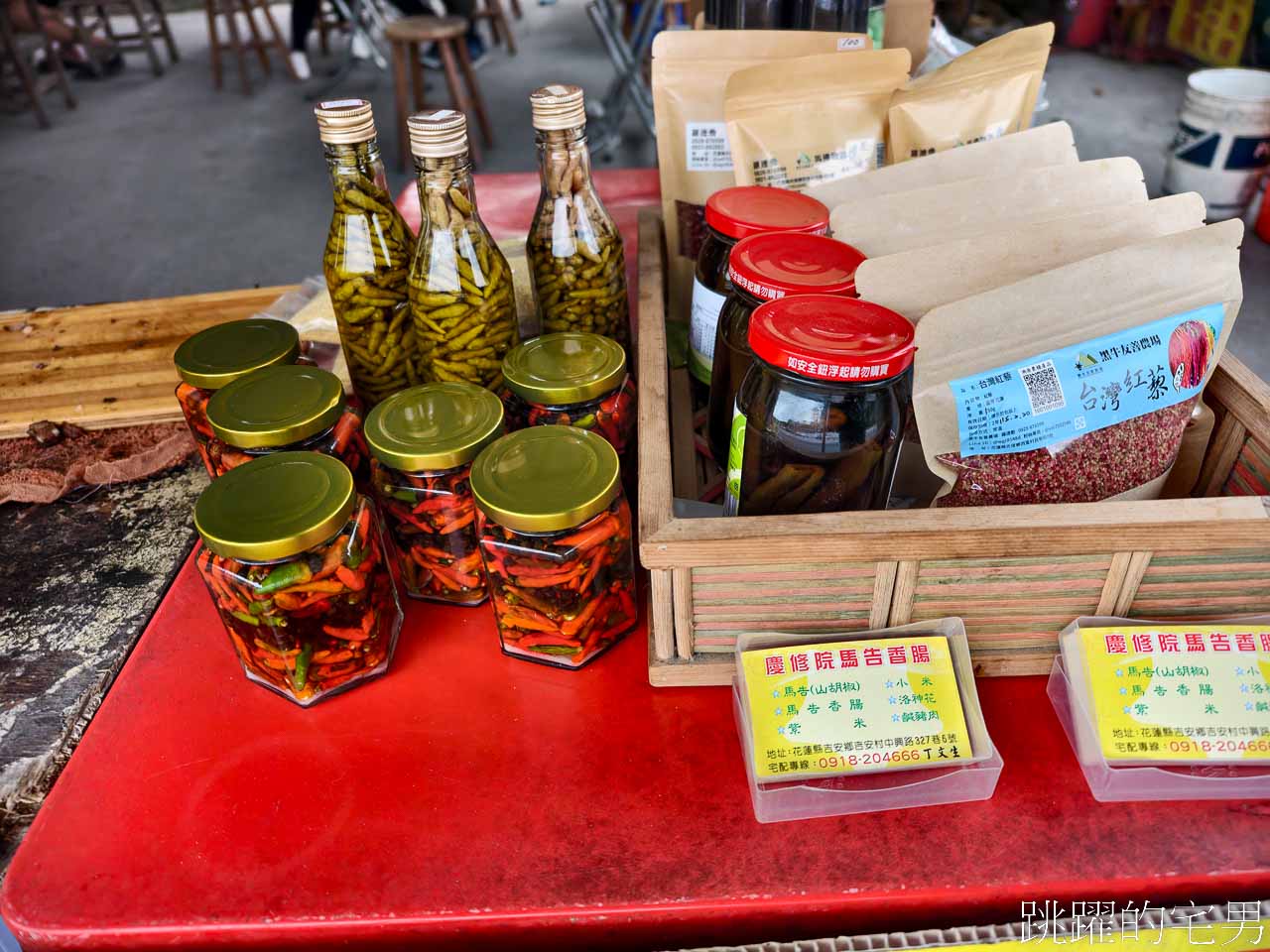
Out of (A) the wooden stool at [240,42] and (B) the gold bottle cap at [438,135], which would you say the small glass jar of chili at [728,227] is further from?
(A) the wooden stool at [240,42]

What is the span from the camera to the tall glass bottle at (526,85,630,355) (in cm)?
83

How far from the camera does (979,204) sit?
0.84 m

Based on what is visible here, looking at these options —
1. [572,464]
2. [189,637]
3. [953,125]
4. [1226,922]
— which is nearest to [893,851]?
[1226,922]

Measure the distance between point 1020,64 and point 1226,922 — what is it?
87cm

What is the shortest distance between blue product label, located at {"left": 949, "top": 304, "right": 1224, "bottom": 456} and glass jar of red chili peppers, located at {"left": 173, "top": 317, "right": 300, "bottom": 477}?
64cm

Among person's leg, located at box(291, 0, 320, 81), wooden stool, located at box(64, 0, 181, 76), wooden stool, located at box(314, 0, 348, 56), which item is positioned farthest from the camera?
wooden stool, located at box(314, 0, 348, 56)

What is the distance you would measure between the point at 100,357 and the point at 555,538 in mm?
965

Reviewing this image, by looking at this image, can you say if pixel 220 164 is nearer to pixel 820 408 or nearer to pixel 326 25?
pixel 326 25

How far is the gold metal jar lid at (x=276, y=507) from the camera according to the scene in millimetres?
629

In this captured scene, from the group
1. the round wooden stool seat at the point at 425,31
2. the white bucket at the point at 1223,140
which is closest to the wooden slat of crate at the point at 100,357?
the round wooden stool seat at the point at 425,31

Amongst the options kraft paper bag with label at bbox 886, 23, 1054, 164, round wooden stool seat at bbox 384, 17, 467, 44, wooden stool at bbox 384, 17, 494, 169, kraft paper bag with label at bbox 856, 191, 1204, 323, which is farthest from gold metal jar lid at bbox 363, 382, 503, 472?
round wooden stool seat at bbox 384, 17, 467, 44

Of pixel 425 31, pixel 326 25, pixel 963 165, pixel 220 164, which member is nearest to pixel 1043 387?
pixel 963 165

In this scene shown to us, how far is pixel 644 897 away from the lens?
24.2 inches

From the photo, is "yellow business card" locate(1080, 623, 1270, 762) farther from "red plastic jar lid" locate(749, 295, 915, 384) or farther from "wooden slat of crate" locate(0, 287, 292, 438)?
"wooden slat of crate" locate(0, 287, 292, 438)
